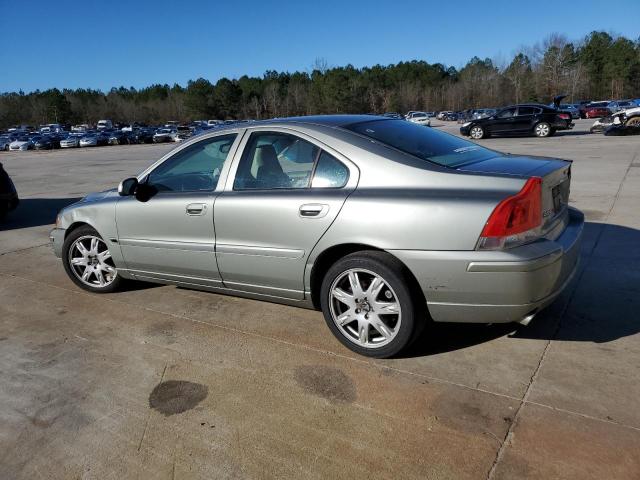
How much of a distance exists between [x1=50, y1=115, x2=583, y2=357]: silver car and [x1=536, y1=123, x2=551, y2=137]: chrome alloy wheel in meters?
22.7

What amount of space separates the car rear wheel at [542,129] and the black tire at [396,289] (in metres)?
23.9

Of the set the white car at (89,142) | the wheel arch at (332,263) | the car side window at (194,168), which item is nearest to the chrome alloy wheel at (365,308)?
the wheel arch at (332,263)

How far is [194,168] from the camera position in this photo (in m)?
4.28

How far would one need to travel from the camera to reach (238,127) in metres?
4.03

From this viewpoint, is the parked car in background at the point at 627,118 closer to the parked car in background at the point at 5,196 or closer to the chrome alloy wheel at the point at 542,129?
the chrome alloy wheel at the point at 542,129

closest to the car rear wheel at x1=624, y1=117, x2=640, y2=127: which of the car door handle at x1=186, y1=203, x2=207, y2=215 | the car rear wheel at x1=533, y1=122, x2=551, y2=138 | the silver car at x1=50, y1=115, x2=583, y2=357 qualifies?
the car rear wheel at x1=533, y1=122, x2=551, y2=138

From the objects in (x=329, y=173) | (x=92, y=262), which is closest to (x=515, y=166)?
(x=329, y=173)

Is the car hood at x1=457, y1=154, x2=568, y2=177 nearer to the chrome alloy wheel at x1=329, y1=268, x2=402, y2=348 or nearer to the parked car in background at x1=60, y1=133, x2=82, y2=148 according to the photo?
the chrome alloy wheel at x1=329, y1=268, x2=402, y2=348

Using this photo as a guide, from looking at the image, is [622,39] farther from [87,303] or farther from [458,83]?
[87,303]

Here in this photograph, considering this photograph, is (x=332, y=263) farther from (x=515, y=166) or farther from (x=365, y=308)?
(x=515, y=166)

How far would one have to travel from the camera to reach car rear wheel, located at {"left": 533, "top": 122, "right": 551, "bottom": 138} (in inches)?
955

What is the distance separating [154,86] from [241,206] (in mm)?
159557

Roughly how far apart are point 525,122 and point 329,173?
2384 cm

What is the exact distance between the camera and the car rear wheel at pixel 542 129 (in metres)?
24.3
